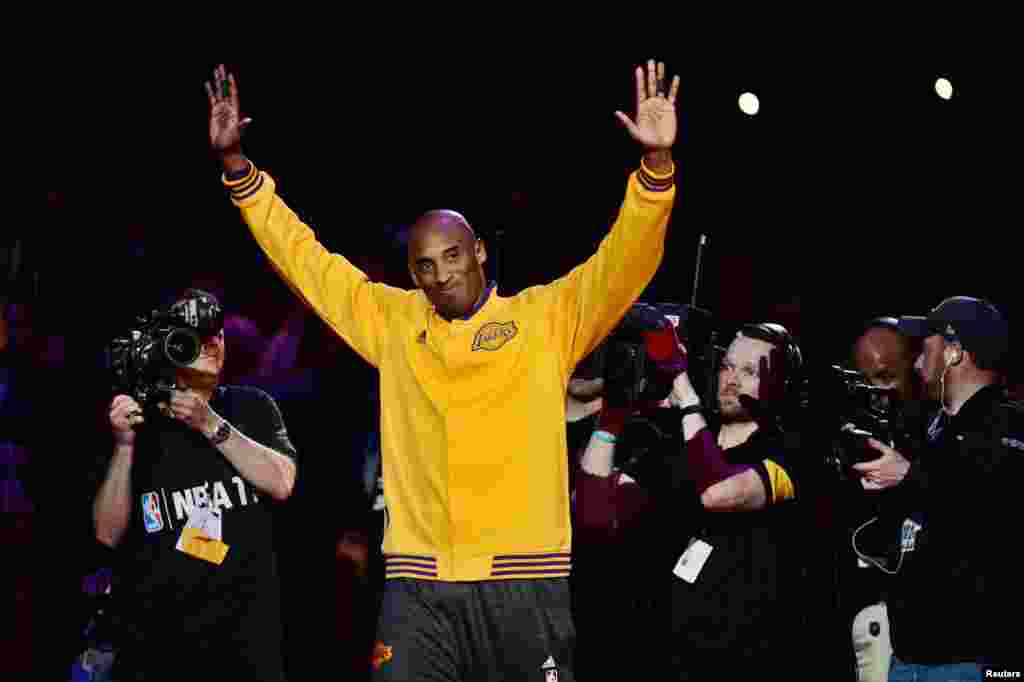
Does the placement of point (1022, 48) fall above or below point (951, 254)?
above

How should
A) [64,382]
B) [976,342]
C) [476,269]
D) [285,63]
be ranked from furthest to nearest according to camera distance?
[285,63] → [64,382] → [976,342] → [476,269]

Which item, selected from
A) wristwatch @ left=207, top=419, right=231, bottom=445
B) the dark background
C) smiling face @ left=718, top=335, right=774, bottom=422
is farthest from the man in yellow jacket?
the dark background

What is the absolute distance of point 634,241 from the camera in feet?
10.1

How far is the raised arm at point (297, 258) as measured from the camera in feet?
11.5

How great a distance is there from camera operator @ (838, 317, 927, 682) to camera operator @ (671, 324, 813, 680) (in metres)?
0.29

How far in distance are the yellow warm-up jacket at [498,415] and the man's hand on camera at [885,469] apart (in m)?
0.94

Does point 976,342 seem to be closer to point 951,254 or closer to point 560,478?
point 560,478

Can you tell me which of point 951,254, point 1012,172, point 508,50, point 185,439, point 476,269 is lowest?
point 185,439

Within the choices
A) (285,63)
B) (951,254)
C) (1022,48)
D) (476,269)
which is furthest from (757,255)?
(476,269)

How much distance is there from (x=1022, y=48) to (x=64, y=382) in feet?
16.0

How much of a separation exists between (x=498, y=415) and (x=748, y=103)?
11.7 feet

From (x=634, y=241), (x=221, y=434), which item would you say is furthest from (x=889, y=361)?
(x=221, y=434)

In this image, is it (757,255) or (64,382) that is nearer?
(64,382)

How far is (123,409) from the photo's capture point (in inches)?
153
